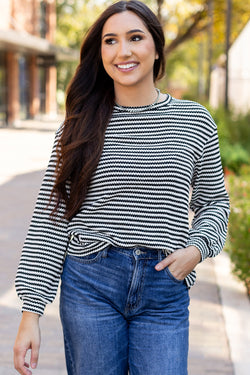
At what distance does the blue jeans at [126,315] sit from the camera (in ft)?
6.46

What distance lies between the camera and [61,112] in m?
41.5

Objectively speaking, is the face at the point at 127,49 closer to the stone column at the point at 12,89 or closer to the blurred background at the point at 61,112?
the blurred background at the point at 61,112

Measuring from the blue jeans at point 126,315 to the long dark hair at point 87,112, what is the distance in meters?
0.25

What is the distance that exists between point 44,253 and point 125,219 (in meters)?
0.32

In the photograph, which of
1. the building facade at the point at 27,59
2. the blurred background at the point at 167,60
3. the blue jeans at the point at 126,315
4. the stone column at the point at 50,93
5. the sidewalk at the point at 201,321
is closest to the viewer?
the blue jeans at the point at 126,315

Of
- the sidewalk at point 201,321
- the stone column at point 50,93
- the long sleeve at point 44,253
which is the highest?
the long sleeve at point 44,253

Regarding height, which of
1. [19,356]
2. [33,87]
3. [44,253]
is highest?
[44,253]

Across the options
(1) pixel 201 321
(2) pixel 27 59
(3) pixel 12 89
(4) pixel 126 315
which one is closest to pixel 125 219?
(4) pixel 126 315

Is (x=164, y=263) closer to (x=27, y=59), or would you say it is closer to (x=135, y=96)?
(x=135, y=96)

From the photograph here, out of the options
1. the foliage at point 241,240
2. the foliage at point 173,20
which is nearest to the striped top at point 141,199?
the foliage at point 241,240

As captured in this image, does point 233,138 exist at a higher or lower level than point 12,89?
higher

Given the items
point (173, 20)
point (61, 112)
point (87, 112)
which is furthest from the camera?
point (61, 112)

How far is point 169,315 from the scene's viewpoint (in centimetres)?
201

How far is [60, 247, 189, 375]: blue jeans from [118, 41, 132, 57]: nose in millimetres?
662
